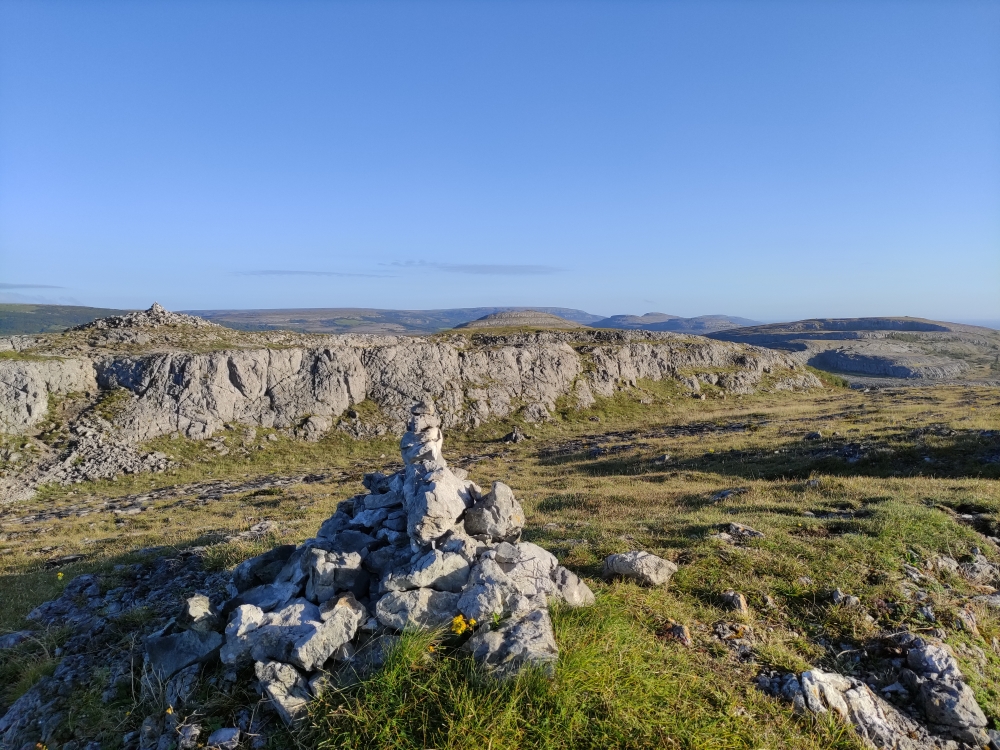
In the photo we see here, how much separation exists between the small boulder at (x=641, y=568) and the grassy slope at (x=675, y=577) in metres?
0.33

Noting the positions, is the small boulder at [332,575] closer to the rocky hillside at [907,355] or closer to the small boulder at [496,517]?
the small boulder at [496,517]

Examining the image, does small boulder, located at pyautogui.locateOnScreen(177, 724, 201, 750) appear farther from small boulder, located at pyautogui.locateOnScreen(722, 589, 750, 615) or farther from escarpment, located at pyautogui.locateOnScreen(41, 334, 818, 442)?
escarpment, located at pyautogui.locateOnScreen(41, 334, 818, 442)

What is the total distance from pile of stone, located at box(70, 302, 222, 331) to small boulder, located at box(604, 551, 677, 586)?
55524 mm

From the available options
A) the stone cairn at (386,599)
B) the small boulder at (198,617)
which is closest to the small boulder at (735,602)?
the stone cairn at (386,599)

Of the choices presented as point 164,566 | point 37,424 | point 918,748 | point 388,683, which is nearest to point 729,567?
point 918,748

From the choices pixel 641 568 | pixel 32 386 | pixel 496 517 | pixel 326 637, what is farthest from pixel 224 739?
pixel 32 386

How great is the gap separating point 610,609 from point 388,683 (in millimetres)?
3595

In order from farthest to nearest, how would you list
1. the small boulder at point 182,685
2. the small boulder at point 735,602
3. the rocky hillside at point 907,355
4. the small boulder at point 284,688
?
the rocky hillside at point 907,355 < the small boulder at point 735,602 < the small boulder at point 182,685 < the small boulder at point 284,688

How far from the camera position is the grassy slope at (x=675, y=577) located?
5.72m

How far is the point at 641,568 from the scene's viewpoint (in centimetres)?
967

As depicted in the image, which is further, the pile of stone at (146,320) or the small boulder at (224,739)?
the pile of stone at (146,320)

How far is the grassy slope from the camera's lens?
572 centimetres

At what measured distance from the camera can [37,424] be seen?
3638cm

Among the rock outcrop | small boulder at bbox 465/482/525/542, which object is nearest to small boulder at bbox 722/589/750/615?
small boulder at bbox 465/482/525/542
